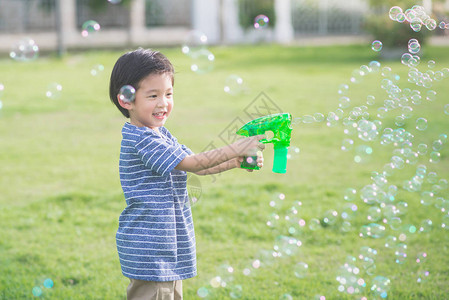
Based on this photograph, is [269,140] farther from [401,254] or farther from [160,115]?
[401,254]

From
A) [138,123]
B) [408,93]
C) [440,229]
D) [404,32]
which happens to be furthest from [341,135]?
[404,32]

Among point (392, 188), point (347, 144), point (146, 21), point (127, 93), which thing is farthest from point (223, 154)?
point (146, 21)

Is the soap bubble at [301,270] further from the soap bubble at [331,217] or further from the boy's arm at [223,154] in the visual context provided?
the boy's arm at [223,154]

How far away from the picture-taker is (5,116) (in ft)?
25.4

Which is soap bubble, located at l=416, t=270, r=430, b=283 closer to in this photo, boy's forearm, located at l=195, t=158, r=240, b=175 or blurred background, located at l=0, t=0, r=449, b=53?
boy's forearm, located at l=195, t=158, r=240, b=175

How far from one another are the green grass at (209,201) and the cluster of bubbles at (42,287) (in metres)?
0.02

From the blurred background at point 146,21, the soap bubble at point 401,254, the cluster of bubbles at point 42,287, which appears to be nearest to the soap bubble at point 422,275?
the soap bubble at point 401,254

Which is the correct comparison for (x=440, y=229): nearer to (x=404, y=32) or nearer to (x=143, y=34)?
(x=404, y=32)

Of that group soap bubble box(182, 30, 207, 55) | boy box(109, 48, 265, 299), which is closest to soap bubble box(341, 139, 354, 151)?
soap bubble box(182, 30, 207, 55)

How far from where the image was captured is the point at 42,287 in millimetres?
3016

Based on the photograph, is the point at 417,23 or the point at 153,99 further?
the point at 417,23

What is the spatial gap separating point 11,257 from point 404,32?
→ 1111cm

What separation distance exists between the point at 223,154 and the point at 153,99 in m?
0.34

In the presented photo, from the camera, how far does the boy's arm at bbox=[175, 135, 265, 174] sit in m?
2.07
